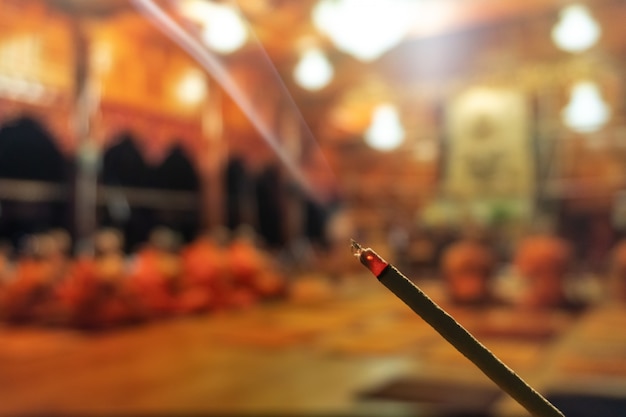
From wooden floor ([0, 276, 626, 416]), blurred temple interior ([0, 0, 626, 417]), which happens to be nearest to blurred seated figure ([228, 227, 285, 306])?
blurred temple interior ([0, 0, 626, 417])

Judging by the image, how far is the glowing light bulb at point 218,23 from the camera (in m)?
0.66

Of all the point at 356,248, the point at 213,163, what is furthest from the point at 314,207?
the point at 356,248

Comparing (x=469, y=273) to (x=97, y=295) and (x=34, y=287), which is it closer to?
(x=97, y=295)

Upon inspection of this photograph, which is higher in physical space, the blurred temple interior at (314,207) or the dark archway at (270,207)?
the dark archway at (270,207)

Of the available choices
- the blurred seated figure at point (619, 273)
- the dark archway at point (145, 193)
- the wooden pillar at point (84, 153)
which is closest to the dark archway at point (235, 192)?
the dark archway at point (145, 193)

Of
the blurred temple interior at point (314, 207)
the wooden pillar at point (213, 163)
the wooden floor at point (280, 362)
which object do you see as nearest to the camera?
the wooden floor at point (280, 362)

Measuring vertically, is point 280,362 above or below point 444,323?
above

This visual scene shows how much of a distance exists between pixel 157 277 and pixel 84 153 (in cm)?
57

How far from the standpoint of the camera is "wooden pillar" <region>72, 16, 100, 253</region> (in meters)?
2.04

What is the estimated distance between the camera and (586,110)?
115 inches

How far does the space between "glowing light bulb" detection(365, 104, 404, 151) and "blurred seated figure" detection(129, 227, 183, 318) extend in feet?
4.07

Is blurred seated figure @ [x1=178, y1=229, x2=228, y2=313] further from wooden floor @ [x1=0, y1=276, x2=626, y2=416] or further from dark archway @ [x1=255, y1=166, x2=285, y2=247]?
dark archway @ [x1=255, y1=166, x2=285, y2=247]

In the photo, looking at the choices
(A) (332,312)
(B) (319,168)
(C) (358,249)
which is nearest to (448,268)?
(A) (332,312)

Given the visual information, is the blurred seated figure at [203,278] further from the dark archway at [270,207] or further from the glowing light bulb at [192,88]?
the dark archway at [270,207]
